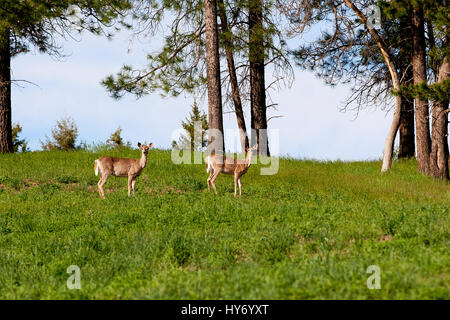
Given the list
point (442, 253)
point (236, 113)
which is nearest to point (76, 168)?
point (236, 113)

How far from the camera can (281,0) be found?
73.9 feet

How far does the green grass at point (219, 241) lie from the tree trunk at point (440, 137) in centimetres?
334

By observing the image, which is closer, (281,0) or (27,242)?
(27,242)

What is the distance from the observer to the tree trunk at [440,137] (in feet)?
64.4

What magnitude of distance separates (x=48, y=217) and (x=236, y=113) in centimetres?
1301

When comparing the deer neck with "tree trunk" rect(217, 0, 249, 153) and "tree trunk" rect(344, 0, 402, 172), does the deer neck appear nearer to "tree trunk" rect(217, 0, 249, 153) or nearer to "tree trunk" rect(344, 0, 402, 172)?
"tree trunk" rect(217, 0, 249, 153)

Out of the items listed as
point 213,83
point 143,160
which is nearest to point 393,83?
point 213,83

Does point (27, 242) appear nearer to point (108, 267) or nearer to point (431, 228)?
point (108, 267)

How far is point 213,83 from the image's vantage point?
18875 millimetres

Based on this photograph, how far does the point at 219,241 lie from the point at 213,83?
35.8 ft

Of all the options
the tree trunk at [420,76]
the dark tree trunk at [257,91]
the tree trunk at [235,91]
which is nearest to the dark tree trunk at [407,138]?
the tree trunk at [420,76]

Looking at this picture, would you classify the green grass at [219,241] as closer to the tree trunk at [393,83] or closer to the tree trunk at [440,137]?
the tree trunk at [440,137]

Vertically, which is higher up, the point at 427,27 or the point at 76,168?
the point at 427,27

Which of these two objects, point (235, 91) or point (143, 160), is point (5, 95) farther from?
point (143, 160)
